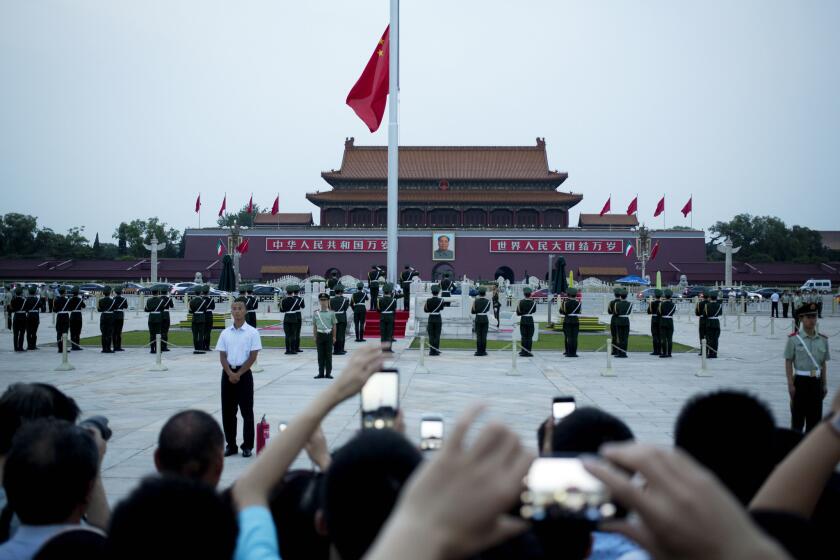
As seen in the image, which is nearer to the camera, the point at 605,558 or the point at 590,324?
the point at 605,558

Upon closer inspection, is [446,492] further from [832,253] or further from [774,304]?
[832,253]

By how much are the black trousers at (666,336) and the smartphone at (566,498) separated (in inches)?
518

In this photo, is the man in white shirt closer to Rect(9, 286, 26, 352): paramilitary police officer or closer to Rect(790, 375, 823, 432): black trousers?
Rect(790, 375, 823, 432): black trousers

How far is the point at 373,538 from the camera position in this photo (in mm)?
1238

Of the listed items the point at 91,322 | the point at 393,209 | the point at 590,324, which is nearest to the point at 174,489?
the point at 393,209

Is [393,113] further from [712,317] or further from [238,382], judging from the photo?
[238,382]

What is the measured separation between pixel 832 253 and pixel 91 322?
5696 centimetres

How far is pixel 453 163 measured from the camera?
44.3 m

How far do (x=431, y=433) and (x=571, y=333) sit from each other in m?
12.2

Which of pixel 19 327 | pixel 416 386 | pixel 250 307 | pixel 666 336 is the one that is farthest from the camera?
pixel 250 307

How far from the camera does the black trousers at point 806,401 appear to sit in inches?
226

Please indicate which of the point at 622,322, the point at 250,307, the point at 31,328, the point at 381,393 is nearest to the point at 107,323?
the point at 31,328

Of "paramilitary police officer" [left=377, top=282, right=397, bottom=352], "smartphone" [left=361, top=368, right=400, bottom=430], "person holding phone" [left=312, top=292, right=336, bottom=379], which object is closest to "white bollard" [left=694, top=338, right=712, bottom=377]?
"person holding phone" [left=312, top=292, right=336, bottom=379]

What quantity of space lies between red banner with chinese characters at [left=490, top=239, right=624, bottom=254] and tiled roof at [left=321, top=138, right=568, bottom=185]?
4.57m
